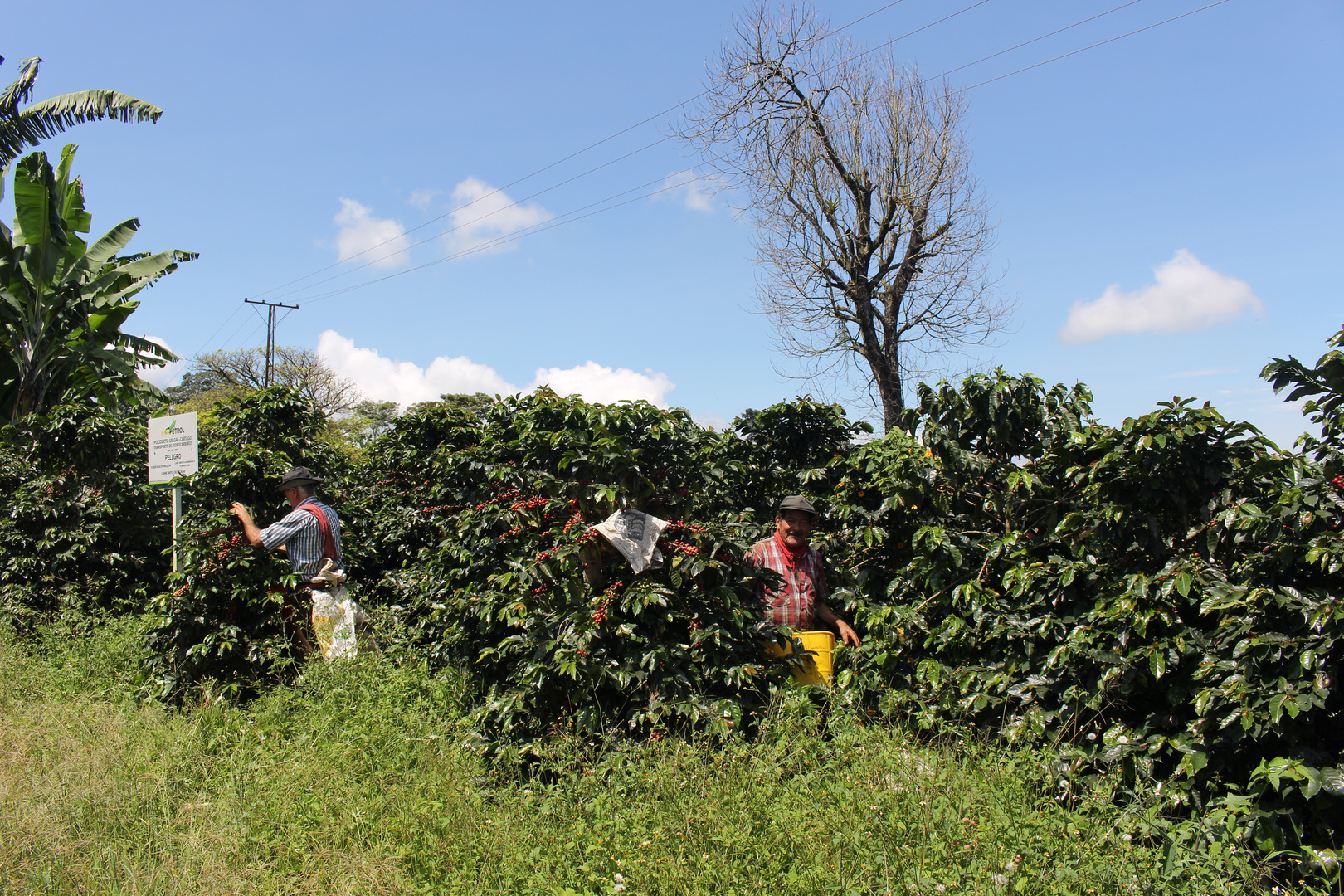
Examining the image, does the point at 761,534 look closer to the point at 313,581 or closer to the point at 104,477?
the point at 313,581

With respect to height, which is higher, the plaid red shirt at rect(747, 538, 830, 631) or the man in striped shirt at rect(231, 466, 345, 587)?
the man in striped shirt at rect(231, 466, 345, 587)

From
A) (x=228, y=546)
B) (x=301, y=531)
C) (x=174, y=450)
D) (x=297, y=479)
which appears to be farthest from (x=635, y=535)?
(x=174, y=450)

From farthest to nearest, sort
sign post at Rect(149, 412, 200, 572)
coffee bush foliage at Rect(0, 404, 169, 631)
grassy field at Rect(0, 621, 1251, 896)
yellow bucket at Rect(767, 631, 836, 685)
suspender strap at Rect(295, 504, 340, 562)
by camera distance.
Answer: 1. coffee bush foliage at Rect(0, 404, 169, 631)
2. sign post at Rect(149, 412, 200, 572)
3. suspender strap at Rect(295, 504, 340, 562)
4. yellow bucket at Rect(767, 631, 836, 685)
5. grassy field at Rect(0, 621, 1251, 896)

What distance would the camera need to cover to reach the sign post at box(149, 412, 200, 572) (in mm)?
7086

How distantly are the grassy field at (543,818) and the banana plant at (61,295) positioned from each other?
354 inches

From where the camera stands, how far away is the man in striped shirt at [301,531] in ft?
20.0

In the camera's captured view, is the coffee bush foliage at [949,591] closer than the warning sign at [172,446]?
Yes

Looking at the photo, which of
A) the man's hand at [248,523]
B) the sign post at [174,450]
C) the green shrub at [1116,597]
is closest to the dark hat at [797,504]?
the green shrub at [1116,597]

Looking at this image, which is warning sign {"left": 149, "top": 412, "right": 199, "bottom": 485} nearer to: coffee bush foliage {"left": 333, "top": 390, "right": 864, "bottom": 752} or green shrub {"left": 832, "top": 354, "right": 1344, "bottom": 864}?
coffee bush foliage {"left": 333, "top": 390, "right": 864, "bottom": 752}

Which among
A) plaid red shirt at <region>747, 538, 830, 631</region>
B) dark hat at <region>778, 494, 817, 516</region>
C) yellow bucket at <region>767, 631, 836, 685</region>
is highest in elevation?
dark hat at <region>778, 494, 817, 516</region>

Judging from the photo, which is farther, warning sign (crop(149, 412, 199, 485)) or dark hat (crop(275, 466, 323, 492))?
warning sign (crop(149, 412, 199, 485))

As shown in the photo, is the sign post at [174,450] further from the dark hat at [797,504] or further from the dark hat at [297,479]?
the dark hat at [797,504]

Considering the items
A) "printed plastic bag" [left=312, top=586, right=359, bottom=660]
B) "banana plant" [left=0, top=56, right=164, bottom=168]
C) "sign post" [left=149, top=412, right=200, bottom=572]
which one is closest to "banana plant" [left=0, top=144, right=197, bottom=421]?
"banana plant" [left=0, top=56, right=164, bottom=168]

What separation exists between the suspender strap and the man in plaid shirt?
10.7ft
